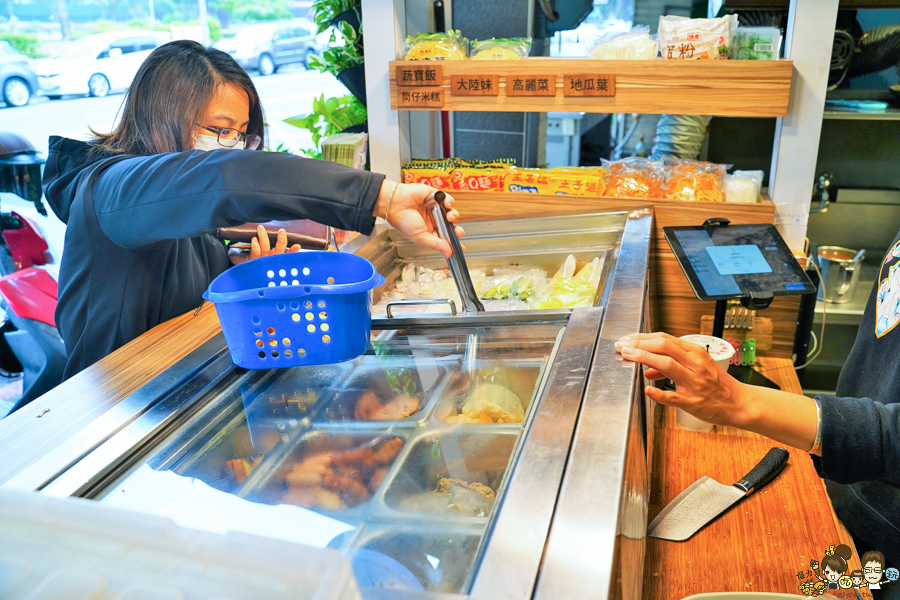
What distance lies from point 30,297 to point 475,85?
6.85ft

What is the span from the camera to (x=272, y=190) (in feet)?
4.00

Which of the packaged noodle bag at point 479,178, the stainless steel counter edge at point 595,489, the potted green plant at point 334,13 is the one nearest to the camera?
the stainless steel counter edge at point 595,489

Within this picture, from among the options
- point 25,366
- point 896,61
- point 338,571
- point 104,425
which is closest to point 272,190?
point 104,425

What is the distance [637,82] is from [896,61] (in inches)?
63.7

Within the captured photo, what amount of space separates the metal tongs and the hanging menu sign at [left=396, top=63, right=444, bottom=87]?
1.29m

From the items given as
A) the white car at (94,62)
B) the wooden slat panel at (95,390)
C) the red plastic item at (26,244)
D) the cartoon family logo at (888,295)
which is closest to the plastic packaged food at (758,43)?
the cartoon family logo at (888,295)

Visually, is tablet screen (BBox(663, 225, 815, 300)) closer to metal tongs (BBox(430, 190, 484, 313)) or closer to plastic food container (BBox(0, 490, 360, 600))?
metal tongs (BBox(430, 190, 484, 313))

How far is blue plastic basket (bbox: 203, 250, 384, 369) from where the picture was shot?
117 centimetres

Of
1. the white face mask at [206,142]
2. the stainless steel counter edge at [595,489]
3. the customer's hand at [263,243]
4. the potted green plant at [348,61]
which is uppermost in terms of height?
the potted green plant at [348,61]

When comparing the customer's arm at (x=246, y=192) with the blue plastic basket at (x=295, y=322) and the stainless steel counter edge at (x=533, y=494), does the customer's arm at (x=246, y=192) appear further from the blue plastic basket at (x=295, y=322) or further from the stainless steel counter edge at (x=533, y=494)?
the stainless steel counter edge at (x=533, y=494)

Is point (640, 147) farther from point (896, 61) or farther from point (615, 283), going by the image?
point (615, 283)

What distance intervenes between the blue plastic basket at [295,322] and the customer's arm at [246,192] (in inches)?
5.4

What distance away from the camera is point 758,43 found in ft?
7.70

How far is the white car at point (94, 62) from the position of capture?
4.34 metres
